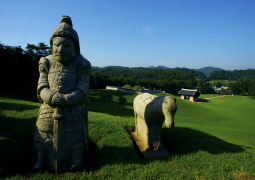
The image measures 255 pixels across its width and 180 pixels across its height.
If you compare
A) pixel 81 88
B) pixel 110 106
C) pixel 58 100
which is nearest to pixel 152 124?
pixel 81 88

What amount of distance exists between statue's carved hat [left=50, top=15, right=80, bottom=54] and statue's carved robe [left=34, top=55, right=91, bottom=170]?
54 centimetres

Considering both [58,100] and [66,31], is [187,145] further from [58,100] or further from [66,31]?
[66,31]

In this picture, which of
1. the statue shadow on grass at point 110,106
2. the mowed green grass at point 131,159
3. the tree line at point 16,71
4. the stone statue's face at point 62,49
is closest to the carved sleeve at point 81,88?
the stone statue's face at point 62,49

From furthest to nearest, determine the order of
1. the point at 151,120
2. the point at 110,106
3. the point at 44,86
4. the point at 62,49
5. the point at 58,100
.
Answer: the point at 110,106 → the point at 151,120 → the point at 44,86 → the point at 62,49 → the point at 58,100

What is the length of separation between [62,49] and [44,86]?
3.27 feet

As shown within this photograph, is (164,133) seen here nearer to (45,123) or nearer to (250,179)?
(250,179)

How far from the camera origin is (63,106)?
3689 millimetres

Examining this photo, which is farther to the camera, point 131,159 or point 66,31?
point 131,159

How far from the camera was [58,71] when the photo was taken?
12.6ft

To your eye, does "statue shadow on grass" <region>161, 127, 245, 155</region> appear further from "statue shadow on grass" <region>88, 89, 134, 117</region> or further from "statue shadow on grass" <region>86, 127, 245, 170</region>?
"statue shadow on grass" <region>88, 89, 134, 117</region>

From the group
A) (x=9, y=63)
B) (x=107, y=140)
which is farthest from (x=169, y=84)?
(x=107, y=140)

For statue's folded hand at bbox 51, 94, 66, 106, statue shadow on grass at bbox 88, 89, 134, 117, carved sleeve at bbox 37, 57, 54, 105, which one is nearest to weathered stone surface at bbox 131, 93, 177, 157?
statue's folded hand at bbox 51, 94, 66, 106

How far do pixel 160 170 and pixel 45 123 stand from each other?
2.99 m

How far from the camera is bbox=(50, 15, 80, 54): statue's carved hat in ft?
12.4
